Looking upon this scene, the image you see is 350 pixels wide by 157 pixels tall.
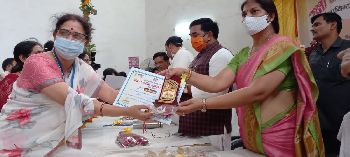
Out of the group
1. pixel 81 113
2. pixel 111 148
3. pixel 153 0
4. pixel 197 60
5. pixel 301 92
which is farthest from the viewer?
pixel 153 0

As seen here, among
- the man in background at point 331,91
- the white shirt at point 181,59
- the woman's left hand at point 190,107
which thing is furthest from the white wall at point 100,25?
the woman's left hand at point 190,107

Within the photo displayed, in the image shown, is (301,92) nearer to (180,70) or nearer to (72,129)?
(180,70)

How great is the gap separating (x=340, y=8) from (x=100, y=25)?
16.7 ft

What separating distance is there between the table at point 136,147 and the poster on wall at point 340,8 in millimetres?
2172

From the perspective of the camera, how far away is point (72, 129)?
1647mm

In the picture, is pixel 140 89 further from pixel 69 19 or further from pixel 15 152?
pixel 15 152

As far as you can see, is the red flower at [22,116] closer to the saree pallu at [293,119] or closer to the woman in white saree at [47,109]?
the woman in white saree at [47,109]

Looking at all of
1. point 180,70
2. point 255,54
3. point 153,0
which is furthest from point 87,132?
point 153,0

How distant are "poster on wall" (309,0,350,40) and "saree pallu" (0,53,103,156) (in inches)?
116

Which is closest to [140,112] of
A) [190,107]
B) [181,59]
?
[190,107]

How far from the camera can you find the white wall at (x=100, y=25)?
5750 millimetres

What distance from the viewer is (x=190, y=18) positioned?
254 inches

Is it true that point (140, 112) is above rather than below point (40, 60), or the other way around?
below

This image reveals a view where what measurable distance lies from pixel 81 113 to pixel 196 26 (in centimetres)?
141
